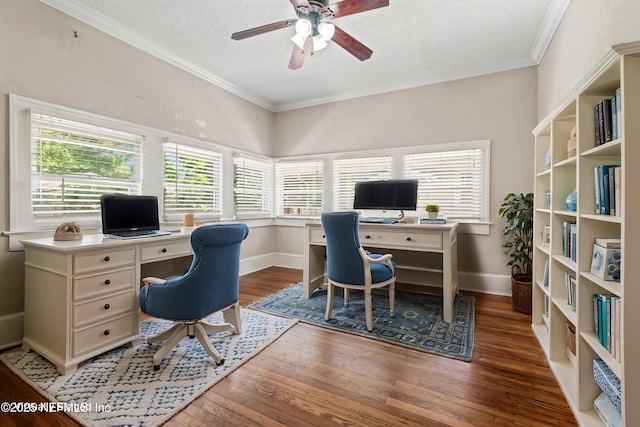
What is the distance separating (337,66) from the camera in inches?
142

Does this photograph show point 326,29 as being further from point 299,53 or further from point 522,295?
point 522,295

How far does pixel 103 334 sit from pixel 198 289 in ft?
2.57

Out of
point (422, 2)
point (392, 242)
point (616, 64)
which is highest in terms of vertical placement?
point (422, 2)

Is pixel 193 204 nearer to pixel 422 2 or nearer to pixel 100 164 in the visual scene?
pixel 100 164

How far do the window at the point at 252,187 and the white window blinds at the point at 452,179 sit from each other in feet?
7.49

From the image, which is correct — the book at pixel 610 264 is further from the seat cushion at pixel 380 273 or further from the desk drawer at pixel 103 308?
the desk drawer at pixel 103 308

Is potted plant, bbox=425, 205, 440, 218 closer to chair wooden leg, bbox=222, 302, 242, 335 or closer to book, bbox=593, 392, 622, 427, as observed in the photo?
book, bbox=593, 392, 622, 427

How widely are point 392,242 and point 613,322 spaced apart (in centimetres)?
180

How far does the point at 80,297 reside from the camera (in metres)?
1.94

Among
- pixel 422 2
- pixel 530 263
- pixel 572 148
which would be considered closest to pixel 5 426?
pixel 572 148

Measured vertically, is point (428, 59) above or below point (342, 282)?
above

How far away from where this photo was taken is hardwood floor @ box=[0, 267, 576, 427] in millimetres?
1511

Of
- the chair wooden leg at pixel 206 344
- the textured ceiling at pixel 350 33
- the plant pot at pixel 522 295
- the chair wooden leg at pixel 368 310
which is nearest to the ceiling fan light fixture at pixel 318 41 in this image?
the textured ceiling at pixel 350 33

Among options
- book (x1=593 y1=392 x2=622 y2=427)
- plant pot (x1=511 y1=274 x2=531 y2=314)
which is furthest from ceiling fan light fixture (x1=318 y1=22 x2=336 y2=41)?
plant pot (x1=511 y1=274 x2=531 y2=314)
